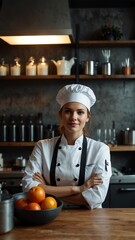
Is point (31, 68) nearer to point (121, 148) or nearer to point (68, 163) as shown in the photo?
point (121, 148)

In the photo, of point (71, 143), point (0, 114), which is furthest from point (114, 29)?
point (71, 143)

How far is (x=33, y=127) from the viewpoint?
3920mm

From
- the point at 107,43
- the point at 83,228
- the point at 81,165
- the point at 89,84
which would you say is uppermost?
the point at 107,43

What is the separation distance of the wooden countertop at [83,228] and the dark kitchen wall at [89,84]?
8.13 feet

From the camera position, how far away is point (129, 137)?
398 centimetres

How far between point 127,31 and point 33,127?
1657 mm

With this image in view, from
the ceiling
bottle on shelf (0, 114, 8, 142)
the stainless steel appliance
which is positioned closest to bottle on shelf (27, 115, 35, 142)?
bottle on shelf (0, 114, 8, 142)

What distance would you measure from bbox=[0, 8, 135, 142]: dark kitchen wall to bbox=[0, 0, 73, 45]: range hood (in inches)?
38.7

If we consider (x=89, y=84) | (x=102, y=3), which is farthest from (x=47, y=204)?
(x=102, y=3)

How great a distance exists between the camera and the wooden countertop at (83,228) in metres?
1.38

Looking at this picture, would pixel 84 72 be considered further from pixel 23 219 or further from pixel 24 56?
pixel 23 219

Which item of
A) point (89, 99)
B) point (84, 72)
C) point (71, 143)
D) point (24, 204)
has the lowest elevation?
point (24, 204)

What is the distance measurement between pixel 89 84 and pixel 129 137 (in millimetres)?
823

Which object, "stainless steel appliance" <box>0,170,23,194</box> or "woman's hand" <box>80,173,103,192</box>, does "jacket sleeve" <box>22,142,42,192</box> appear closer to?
"woman's hand" <box>80,173,103,192</box>
